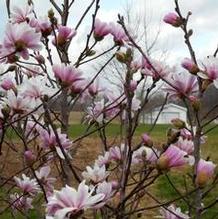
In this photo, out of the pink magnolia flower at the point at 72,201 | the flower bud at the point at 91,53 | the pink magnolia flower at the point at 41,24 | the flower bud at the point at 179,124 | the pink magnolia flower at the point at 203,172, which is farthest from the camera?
the flower bud at the point at 91,53

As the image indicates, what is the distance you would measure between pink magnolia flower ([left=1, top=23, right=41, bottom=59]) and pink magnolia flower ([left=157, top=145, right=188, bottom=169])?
0.46 metres

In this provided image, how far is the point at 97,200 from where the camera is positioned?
0.98 m

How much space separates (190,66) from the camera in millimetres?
1434

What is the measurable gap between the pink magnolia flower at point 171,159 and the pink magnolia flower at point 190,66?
0.26 meters

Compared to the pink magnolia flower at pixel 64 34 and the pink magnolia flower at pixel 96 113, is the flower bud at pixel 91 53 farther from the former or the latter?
the pink magnolia flower at pixel 64 34

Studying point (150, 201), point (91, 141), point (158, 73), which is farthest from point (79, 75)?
point (91, 141)

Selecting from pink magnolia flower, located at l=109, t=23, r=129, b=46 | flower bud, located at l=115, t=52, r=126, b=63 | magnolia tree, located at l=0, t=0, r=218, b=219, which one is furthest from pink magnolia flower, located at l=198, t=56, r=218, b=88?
pink magnolia flower, located at l=109, t=23, r=129, b=46

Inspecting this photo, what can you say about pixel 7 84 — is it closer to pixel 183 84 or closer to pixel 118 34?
pixel 118 34

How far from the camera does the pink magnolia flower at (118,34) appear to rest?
1.88m

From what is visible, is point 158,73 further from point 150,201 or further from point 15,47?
point 150,201

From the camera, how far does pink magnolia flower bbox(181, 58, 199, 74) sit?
4.67 ft

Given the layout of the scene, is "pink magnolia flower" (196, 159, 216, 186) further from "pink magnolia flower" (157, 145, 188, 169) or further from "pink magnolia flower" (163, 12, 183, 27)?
"pink magnolia flower" (163, 12, 183, 27)

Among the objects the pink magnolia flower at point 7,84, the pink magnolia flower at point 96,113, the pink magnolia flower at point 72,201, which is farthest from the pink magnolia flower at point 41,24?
the pink magnolia flower at point 72,201

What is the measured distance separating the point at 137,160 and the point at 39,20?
568 millimetres
